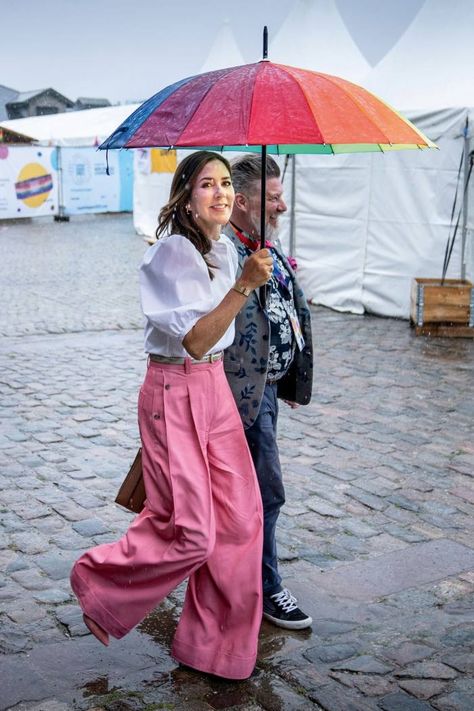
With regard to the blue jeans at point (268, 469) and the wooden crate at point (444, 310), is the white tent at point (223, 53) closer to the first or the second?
the wooden crate at point (444, 310)

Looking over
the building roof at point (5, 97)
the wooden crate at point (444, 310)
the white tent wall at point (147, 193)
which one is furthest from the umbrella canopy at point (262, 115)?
the building roof at point (5, 97)

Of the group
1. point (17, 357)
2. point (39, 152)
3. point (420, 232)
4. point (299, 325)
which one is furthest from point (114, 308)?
point (39, 152)

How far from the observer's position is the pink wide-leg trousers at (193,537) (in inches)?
126

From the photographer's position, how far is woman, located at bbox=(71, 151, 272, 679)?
312 centimetres

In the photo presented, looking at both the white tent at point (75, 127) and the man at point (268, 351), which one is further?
the white tent at point (75, 127)

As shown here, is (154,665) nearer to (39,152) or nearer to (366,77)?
(366,77)

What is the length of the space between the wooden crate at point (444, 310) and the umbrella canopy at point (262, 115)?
6.97 metres

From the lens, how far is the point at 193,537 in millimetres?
3158

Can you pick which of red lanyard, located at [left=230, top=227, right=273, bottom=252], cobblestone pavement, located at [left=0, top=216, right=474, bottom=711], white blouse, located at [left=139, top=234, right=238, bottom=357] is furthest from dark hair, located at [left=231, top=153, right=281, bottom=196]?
cobblestone pavement, located at [left=0, top=216, right=474, bottom=711]

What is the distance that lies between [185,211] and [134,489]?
107cm

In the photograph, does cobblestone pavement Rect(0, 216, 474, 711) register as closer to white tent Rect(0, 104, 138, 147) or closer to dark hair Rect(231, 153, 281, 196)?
dark hair Rect(231, 153, 281, 196)

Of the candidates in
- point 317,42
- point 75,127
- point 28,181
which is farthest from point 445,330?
point 75,127

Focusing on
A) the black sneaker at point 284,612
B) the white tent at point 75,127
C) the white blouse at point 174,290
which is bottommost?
the black sneaker at point 284,612

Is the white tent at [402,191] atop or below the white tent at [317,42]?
below
